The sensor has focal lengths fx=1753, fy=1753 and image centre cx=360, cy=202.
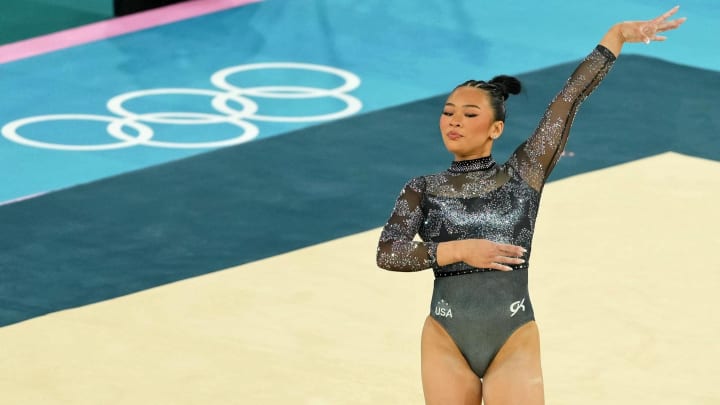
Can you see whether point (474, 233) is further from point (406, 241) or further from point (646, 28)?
point (646, 28)

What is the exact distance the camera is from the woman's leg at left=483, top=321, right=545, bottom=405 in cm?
738

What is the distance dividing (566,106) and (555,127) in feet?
0.37

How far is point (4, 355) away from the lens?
35.0ft

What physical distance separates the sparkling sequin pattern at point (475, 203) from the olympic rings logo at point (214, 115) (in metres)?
7.83

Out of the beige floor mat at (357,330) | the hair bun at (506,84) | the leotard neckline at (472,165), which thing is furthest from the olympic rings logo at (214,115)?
the leotard neckline at (472,165)

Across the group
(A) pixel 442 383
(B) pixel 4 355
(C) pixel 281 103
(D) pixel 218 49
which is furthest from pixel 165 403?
(D) pixel 218 49

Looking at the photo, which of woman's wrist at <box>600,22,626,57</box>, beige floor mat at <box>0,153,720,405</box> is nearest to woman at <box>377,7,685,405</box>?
woman's wrist at <box>600,22,626,57</box>

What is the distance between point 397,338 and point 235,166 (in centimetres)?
402

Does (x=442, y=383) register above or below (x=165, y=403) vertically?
above

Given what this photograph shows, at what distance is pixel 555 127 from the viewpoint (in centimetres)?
779

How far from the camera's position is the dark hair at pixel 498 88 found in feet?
25.1

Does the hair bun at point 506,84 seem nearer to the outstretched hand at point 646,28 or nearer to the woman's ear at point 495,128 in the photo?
the woman's ear at point 495,128

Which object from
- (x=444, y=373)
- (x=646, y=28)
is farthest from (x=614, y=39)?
(x=444, y=373)

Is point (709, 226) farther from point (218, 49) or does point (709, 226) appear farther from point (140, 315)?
point (218, 49)
